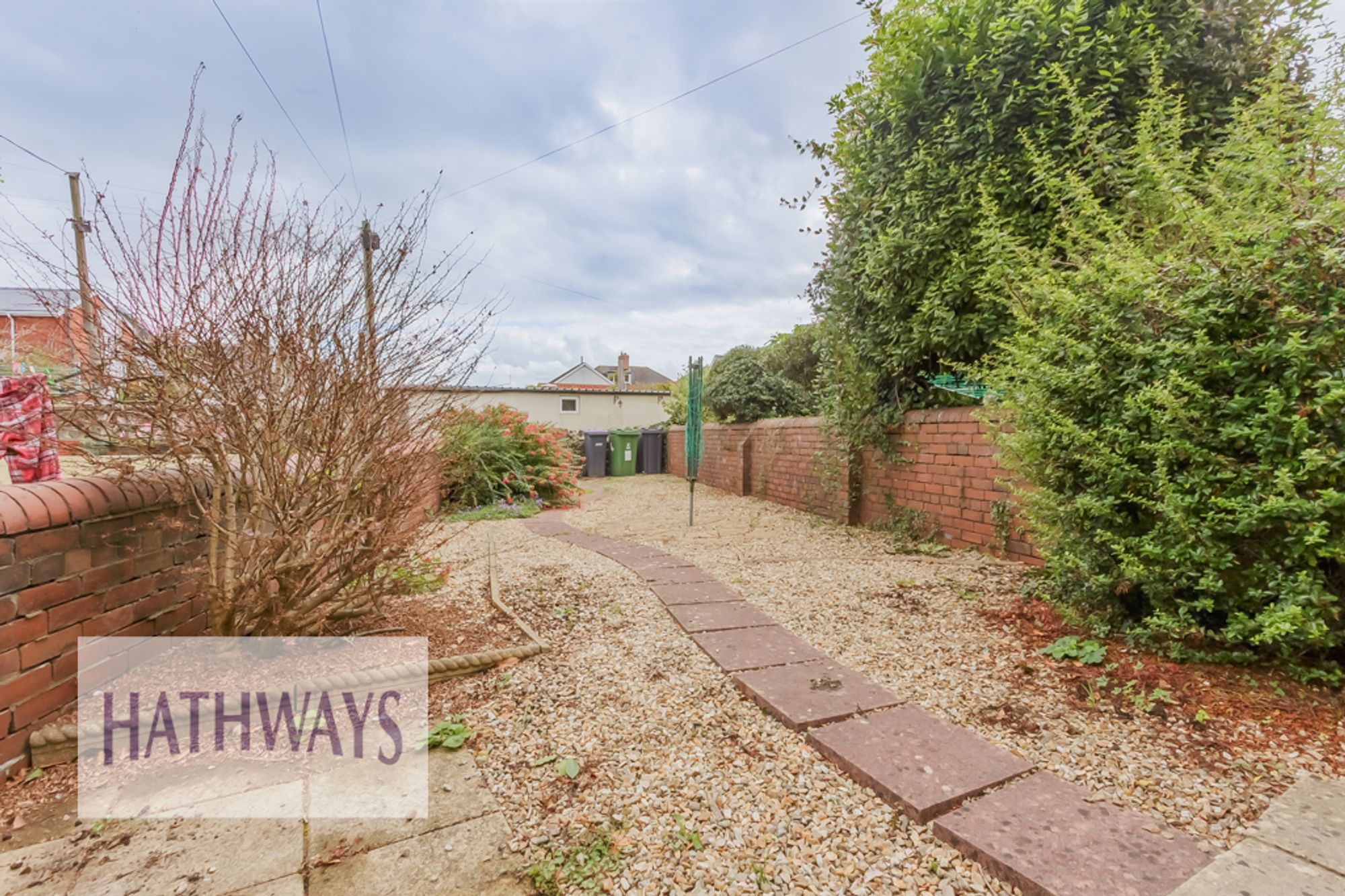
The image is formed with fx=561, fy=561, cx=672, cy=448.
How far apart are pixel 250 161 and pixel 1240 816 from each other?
397cm

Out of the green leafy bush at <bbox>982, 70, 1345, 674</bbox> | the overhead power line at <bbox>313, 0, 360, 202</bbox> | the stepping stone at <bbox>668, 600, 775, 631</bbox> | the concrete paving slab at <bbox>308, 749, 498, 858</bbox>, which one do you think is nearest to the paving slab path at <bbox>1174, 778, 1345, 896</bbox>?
the green leafy bush at <bbox>982, 70, 1345, 674</bbox>

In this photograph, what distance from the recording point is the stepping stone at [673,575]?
4.01m

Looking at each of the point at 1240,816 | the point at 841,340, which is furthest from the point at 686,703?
the point at 841,340

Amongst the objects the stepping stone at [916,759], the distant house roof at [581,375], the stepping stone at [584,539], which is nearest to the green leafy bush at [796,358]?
the stepping stone at [584,539]

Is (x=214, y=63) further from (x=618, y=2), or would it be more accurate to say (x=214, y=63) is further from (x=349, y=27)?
(x=618, y=2)

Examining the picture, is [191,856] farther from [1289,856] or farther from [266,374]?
[1289,856]

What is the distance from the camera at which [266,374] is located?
7.16 feet

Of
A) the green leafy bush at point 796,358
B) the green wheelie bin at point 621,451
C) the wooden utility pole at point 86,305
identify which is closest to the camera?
the wooden utility pole at point 86,305

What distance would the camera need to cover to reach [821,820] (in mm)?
1558

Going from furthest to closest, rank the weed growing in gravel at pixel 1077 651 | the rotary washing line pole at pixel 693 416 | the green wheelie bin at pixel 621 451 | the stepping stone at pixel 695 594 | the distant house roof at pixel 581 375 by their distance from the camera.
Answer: the distant house roof at pixel 581 375 → the green wheelie bin at pixel 621 451 → the rotary washing line pole at pixel 693 416 → the stepping stone at pixel 695 594 → the weed growing in gravel at pixel 1077 651

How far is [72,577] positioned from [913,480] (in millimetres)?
5592

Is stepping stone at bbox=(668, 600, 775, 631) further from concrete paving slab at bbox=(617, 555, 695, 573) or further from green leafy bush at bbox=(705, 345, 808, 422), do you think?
green leafy bush at bbox=(705, 345, 808, 422)

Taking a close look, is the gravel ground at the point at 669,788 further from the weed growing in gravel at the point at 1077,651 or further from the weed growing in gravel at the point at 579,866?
the weed growing in gravel at the point at 1077,651

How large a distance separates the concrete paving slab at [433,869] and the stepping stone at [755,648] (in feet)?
4.12
